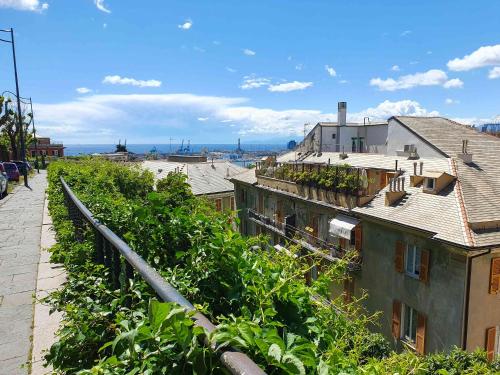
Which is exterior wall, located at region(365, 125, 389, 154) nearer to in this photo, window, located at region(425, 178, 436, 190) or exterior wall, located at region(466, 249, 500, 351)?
window, located at region(425, 178, 436, 190)

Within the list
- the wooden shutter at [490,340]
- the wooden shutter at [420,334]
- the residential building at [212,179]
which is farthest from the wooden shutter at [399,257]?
the residential building at [212,179]

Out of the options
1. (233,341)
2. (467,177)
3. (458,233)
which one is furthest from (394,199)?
(233,341)

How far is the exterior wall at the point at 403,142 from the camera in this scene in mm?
25703

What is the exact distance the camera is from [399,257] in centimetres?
1920

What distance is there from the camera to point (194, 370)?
4.67 ft

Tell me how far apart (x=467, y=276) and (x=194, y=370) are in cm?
1702

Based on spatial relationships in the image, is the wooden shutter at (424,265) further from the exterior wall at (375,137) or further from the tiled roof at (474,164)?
the exterior wall at (375,137)

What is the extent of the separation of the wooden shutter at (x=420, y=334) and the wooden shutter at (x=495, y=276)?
3138 millimetres

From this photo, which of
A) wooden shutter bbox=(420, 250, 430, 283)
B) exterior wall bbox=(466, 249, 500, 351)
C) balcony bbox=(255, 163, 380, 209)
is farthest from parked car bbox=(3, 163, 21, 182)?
exterior wall bbox=(466, 249, 500, 351)

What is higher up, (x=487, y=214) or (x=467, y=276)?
(x=487, y=214)

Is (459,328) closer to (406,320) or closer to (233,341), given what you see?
(406,320)

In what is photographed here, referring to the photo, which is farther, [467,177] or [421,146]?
[421,146]

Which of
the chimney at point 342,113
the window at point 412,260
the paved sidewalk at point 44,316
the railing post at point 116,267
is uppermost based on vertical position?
the chimney at point 342,113

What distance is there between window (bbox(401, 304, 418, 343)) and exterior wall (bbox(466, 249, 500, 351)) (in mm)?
2695
